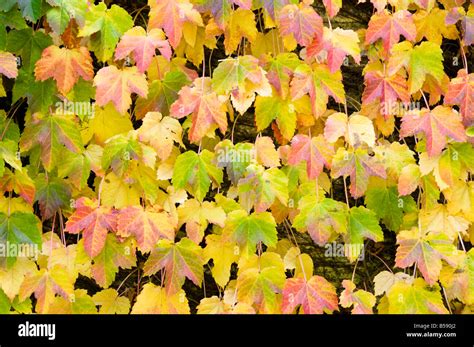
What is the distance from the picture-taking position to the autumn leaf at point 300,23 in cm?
214

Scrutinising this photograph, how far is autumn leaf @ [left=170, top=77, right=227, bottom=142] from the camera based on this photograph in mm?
2111

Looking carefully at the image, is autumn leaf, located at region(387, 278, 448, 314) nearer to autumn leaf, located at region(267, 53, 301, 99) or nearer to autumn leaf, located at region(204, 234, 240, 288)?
autumn leaf, located at region(204, 234, 240, 288)

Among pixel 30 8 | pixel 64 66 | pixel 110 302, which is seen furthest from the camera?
pixel 110 302

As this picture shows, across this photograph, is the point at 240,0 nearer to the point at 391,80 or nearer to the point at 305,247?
the point at 391,80

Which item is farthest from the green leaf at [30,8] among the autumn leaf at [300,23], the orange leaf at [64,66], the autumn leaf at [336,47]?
the autumn leaf at [336,47]

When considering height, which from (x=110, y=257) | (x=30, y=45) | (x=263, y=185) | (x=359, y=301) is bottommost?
(x=359, y=301)

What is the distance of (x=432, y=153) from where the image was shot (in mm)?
2137

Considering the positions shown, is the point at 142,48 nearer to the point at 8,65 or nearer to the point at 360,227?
the point at 8,65

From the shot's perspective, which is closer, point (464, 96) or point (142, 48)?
point (142, 48)

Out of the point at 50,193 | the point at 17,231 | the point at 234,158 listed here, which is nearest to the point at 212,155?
the point at 234,158

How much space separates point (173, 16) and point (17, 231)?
0.91 m

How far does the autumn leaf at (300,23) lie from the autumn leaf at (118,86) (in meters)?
0.51

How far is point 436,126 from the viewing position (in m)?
2.17
